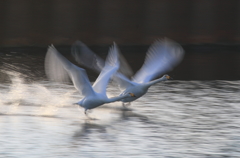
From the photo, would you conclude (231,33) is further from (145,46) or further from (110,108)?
(110,108)

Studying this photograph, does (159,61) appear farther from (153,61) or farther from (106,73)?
(106,73)

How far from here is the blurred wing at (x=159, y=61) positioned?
11.5 meters

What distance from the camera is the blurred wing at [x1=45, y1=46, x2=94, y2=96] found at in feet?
30.6

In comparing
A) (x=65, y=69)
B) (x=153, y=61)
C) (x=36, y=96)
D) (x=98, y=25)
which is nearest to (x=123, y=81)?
(x=153, y=61)

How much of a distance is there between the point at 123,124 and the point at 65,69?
4.70 ft

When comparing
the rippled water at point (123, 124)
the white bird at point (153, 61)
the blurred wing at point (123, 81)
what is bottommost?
the rippled water at point (123, 124)

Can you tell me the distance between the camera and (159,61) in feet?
38.2

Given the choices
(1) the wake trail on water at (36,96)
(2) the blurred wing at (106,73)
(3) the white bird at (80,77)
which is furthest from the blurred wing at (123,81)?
(1) the wake trail on water at (36,96)

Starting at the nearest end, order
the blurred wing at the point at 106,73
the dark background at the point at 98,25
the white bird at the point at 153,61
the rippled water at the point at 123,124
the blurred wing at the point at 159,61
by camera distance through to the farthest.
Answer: the rippled water at the point at 123,124, the blurred wing at the point at 106,73, the white bird at the point at 153,61, the blurred wing at the point at 159,61, the dark background at the point at 98,25

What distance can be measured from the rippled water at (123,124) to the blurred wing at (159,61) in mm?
600

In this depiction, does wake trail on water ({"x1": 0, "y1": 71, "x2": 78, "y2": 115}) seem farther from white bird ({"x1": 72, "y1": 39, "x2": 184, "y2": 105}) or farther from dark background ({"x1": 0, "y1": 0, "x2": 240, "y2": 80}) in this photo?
dark background ({"x1": 0, "y1": 0, "x2": 240, "y2": 80})

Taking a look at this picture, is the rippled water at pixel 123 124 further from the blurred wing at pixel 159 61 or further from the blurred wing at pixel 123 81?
the blurred wing at pixel 159 61

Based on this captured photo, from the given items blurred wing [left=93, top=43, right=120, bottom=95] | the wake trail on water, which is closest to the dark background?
the wake trail on water

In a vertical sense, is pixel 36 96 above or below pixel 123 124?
above
